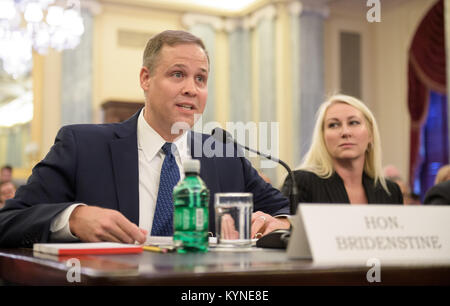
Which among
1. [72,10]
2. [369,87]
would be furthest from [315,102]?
[72,10]

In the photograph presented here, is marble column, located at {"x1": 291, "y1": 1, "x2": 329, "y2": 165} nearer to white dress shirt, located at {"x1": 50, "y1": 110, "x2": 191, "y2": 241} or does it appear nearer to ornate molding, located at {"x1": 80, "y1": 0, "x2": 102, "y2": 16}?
ornate molding, located at {"x1": 80, "y1": 0, "x2": 102, "y2": 16}

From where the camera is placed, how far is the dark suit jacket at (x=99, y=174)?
1.81 m

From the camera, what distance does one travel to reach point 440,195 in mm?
2094

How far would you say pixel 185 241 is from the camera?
131 centimetres

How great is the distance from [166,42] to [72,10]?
5.82 meters

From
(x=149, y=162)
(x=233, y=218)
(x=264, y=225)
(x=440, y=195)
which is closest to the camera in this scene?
(x=233, y=218)

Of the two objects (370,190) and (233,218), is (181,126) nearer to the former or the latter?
(233,218)

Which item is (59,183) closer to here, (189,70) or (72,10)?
(189,70)

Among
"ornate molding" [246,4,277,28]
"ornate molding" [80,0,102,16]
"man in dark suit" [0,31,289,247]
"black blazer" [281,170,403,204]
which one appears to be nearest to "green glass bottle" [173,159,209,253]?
"man in dark suit" [0,31,289,247]

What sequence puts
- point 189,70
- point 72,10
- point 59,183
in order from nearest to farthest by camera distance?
point 59,183 < point 189,70 < point 72,10

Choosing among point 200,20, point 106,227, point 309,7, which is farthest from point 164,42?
point 200,20

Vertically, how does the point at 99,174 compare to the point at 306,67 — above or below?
below

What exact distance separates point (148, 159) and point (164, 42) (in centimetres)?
40

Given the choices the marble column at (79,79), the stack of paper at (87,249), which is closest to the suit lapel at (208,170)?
the stack of paper at (87,249)
